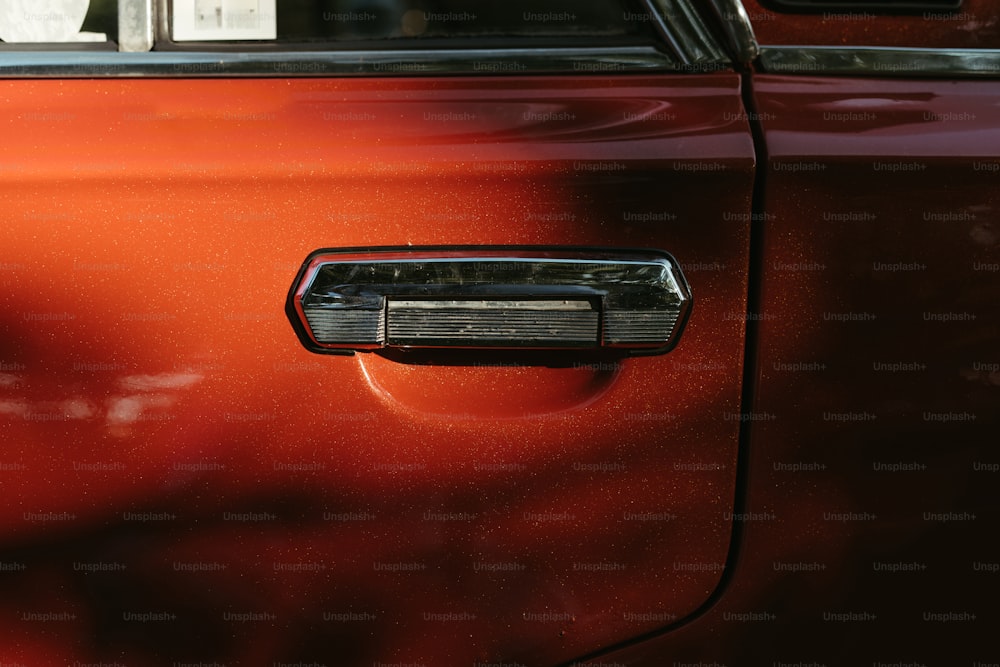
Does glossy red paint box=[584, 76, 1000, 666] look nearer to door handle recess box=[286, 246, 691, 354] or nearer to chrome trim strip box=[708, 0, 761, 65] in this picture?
chrome trim strip box=[708, 0, 761, 65]

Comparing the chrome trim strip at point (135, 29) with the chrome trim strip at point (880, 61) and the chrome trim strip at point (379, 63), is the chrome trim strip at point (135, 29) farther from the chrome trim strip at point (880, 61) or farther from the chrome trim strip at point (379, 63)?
the chrome trim strip at point (880, 61)

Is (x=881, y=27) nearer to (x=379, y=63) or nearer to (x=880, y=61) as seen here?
A: (x=880, y=61)

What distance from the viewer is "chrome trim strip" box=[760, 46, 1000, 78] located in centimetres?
108

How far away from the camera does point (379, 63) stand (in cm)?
111

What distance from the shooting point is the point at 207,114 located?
1078 millimetres

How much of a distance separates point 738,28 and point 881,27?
18 centimetres

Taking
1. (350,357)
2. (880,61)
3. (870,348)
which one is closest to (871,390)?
(870,348)

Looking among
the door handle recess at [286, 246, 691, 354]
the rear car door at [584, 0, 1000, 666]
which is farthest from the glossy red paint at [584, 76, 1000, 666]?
the door handle recess at [286, 246, 691, 354]

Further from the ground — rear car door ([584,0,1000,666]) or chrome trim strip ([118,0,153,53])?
chrome trim strip ([118,0,153,53])

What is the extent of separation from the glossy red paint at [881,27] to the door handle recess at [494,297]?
34 centimetres

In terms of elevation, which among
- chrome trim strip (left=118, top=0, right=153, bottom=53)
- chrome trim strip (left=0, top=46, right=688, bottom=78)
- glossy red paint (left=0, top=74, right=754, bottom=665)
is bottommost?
glossy red paint (left=0, top=74, right=754, bottom=665)

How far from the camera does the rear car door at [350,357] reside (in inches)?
40.6

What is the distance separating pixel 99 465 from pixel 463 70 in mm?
681

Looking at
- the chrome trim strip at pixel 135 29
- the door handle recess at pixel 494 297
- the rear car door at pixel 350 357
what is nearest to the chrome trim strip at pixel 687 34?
the rear car door at pixel 350 357
